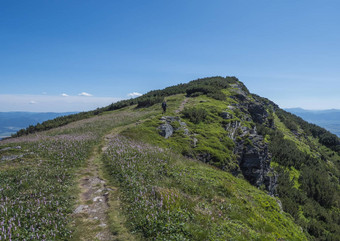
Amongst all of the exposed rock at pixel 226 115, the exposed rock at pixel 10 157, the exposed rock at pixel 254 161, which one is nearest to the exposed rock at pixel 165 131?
the exposed rock at pixel 254 161

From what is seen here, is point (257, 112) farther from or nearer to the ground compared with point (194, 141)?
farther from the ground

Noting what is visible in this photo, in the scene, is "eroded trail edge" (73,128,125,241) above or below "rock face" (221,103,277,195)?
above

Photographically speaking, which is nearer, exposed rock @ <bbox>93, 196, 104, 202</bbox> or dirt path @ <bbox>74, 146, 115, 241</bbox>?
dirt path @ <bbox>74, 146, 115, 241</bbox>

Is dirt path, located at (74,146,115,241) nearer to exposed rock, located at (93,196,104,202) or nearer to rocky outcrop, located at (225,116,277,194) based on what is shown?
exposed rock, located at (93,196,104,202)

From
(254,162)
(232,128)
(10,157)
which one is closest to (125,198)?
(10,157)

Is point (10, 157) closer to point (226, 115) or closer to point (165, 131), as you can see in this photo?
point (165, 131)

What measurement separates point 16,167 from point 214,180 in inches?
474

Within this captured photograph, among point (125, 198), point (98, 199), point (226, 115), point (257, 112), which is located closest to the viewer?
point (125, 198)

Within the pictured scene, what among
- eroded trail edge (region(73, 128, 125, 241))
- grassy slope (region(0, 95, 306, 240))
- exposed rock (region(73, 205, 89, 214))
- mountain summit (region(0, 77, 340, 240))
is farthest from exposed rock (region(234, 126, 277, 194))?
exposed rock (region(73, 205, 89, 214))

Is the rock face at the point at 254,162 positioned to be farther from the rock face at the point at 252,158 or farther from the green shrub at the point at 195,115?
the green shrub at the point at 195,115

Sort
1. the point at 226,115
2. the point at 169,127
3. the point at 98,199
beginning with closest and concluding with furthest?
the point at 98,199 → the point at 169,127 → the point at 226,115

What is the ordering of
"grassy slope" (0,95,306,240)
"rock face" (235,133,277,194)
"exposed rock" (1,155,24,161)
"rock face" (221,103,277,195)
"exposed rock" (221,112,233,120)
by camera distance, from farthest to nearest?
"exposed rock" (221,112,233,120)
"rock face" (221,103,277,195)
"rock face" (235,133,277,194)
"exposed rock" (1,155,24,161)
"grassy slope" (0,95,306,240)

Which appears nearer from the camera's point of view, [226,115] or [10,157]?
[10,157]

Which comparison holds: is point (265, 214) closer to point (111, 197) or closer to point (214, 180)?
point (214, 180)
